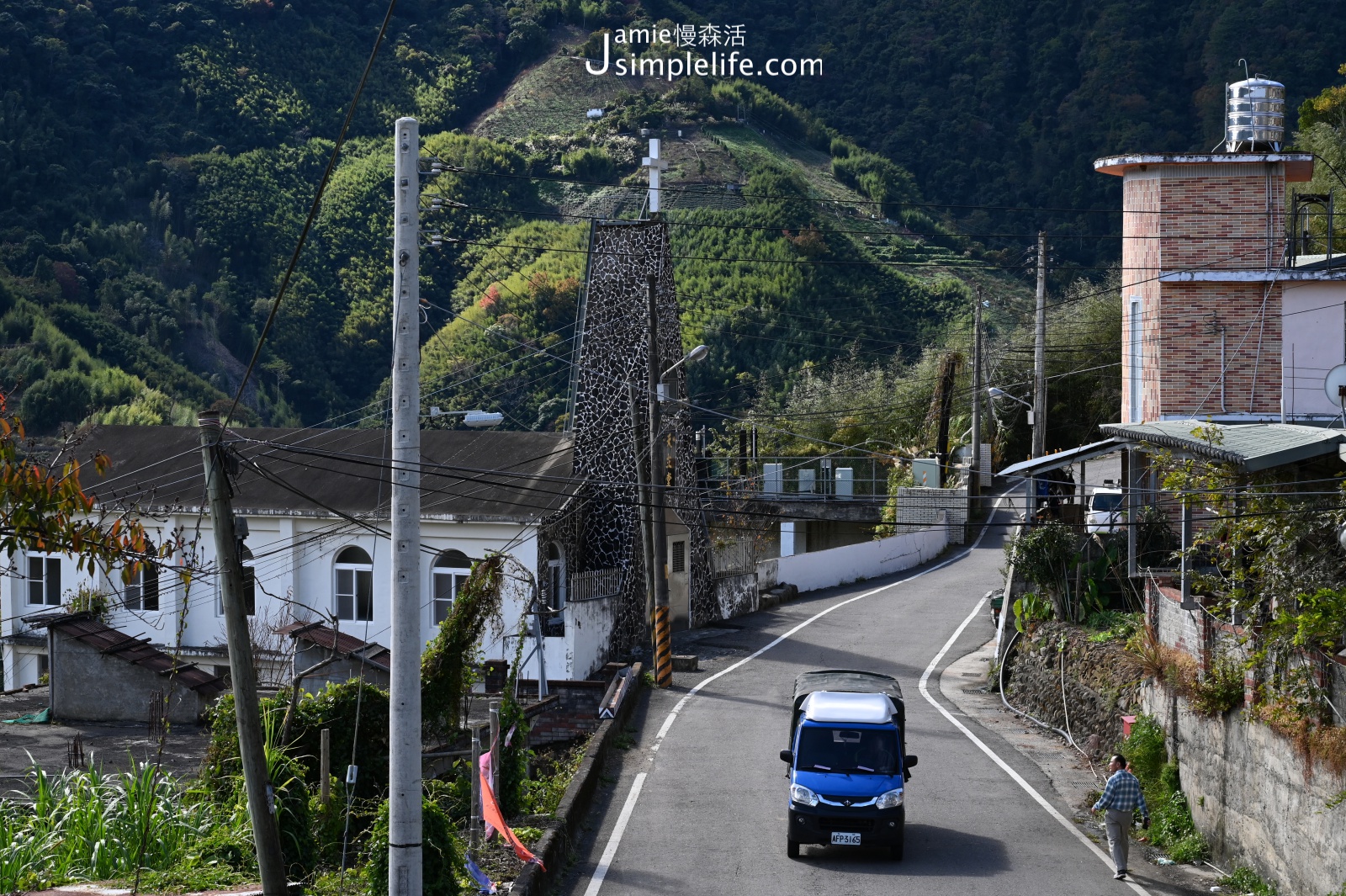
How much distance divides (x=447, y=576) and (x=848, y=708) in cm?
1678

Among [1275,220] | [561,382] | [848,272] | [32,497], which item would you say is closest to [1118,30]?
[848,272]

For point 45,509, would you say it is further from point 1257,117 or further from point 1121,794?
point 1257,117

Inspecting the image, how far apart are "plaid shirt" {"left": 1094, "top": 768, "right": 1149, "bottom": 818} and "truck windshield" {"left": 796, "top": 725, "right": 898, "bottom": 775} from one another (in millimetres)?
2416

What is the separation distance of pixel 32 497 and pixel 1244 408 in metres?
25.6

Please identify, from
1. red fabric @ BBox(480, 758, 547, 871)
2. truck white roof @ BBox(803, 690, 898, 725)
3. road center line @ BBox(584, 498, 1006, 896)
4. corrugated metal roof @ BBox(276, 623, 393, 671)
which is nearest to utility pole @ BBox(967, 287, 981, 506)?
road center line @ BBox(584, 498, 1006, 896)

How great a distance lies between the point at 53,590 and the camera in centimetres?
3538

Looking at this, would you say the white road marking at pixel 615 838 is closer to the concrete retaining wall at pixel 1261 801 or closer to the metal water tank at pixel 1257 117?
the concrete retaining wall at pixel 1261 801

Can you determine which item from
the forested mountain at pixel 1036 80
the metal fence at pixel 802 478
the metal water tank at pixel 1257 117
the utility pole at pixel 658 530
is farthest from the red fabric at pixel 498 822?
the forested mountain at pixel 1036 80

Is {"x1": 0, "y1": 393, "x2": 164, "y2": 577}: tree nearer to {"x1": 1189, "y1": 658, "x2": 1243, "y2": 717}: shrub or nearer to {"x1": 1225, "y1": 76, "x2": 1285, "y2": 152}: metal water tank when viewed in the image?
{"x1": 1189, "y1": 658, "x2": 1243, "y2": 717}: shrub

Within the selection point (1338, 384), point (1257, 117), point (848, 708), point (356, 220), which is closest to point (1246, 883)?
point (848, 708)

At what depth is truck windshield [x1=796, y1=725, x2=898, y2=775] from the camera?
16000 millimetres

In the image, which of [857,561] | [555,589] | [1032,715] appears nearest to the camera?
[1032,715]

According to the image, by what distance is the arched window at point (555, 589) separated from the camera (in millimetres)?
29844

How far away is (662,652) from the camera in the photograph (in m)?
26.8
